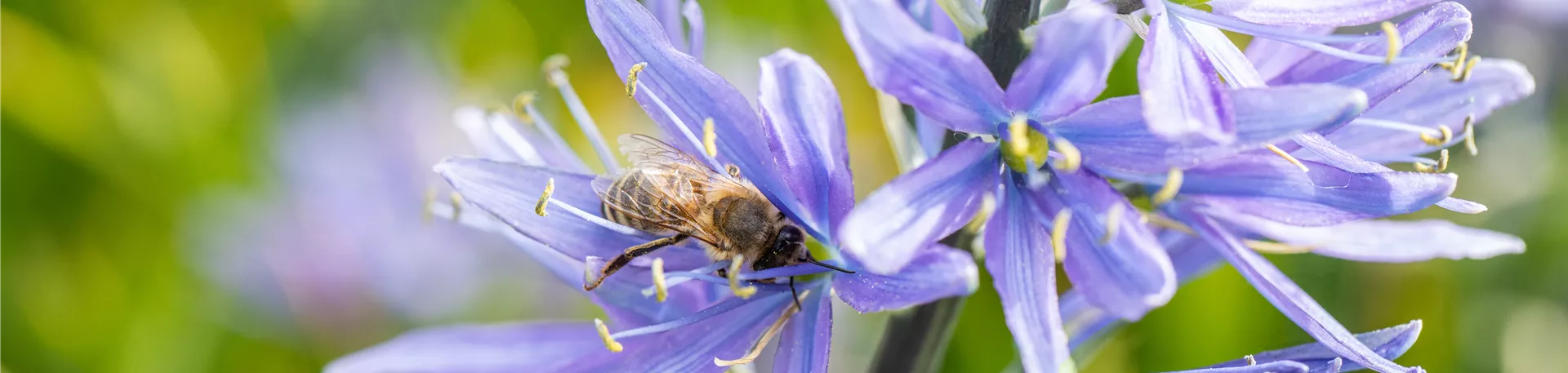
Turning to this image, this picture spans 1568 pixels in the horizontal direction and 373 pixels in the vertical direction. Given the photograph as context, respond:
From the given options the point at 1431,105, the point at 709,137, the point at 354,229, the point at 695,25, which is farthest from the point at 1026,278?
the point at 354,229

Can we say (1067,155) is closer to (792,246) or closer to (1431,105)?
(792,246)

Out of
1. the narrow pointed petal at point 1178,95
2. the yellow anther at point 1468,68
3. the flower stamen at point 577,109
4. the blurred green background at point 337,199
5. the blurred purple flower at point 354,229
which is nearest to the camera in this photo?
the narrow pointed petal at point 1178,95

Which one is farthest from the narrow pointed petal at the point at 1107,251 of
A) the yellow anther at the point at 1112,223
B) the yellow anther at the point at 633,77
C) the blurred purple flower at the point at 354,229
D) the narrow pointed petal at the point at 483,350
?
the blurred purple flower at the point at 354,229

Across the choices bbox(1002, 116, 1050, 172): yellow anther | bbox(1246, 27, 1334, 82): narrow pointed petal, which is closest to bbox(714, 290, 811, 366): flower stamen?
bbox(1002, 116, 1050, 172): yellow anther

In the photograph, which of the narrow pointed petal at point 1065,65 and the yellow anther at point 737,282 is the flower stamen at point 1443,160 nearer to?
the narrow pointed petal at point 1065,65

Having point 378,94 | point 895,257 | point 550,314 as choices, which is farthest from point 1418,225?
point 378,94

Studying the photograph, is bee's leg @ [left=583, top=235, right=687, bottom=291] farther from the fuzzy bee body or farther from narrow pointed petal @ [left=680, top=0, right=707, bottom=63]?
narrow pointed petal @ [left=680, top=0, right=707, bottom=63]
